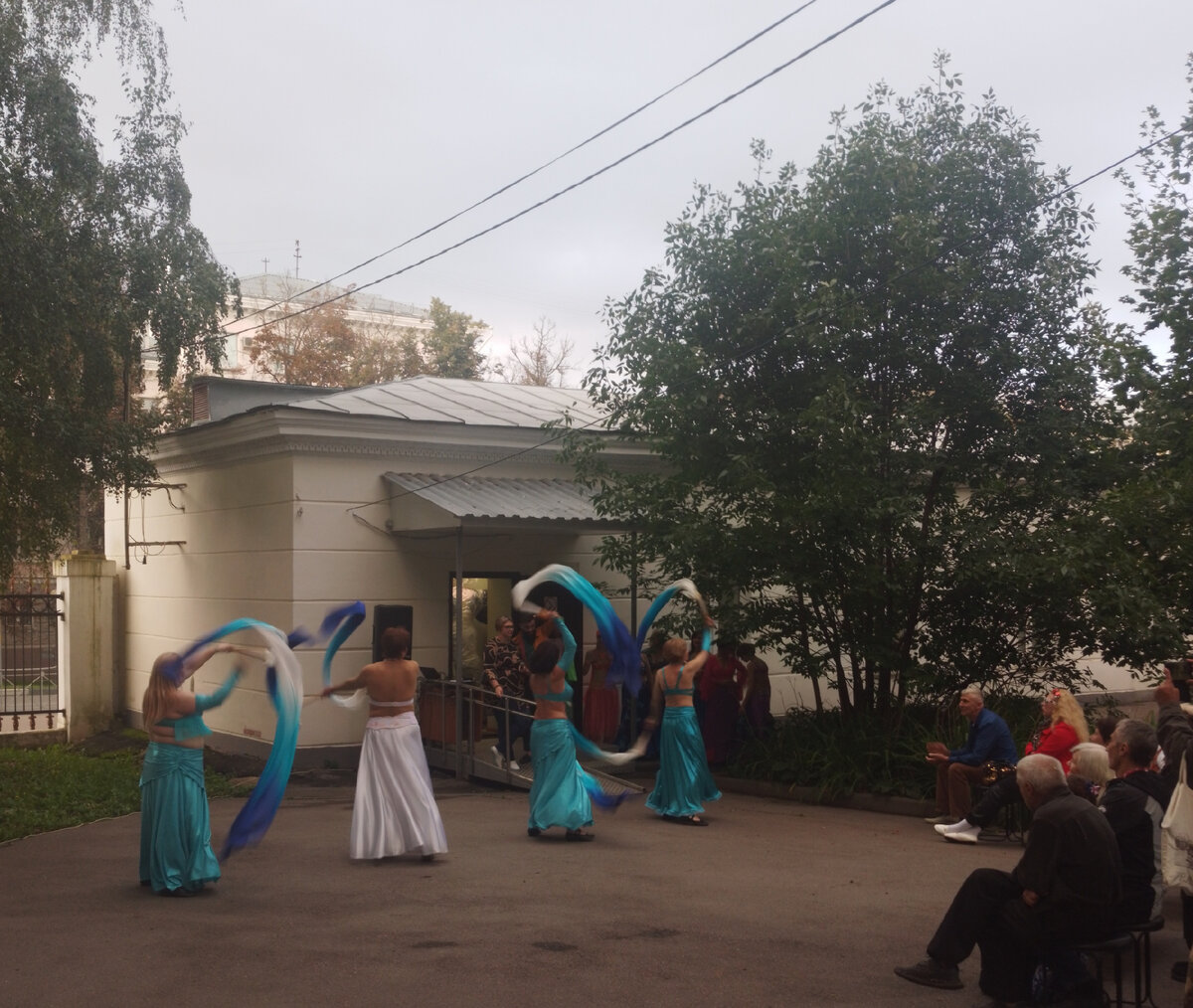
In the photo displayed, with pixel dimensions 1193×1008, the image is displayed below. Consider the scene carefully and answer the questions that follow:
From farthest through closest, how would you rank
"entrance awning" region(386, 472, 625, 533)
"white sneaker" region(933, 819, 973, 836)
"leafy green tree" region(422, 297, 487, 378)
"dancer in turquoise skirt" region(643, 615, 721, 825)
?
"leafy green tree" region(422, 297, 487, 378) → "entrance awning" region(386, 472, 625, 533) → "dancer in turquoise skirt" region(643, 615, 721, 825) → "white sneaker" region(933, 819, 973, 836)

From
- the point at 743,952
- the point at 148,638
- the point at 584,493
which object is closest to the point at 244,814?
the point at 743,952

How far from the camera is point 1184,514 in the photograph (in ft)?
40.5

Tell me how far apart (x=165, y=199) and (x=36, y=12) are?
9.97ft

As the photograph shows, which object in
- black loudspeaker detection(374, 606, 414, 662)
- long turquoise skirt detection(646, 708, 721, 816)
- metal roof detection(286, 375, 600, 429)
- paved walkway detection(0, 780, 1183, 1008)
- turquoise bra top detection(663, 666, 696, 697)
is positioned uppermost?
metal roof detection(286, 375, 600, 429)

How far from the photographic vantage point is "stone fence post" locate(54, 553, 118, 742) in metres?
19.4

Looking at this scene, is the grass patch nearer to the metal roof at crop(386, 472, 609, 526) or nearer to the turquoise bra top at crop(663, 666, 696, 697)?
the metal roof at crop(386, 472, 609, 526)

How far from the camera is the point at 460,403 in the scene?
18.1m

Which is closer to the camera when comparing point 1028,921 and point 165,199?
point 1028,921

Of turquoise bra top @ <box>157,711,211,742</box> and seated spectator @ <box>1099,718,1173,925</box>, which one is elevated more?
turquoise bra top @ <box>157,711,211,742</box>

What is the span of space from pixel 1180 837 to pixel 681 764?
5.83 metres

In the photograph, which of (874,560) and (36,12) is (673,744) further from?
(36,12)

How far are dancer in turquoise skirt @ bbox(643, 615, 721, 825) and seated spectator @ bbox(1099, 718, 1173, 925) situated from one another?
16.5 ft

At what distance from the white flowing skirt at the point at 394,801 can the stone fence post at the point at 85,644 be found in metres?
11.4

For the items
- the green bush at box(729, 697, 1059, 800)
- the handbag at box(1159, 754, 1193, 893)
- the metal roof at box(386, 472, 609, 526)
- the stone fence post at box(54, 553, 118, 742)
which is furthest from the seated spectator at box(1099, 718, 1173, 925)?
the stone fence post at box(54, 553, 118, 742)
